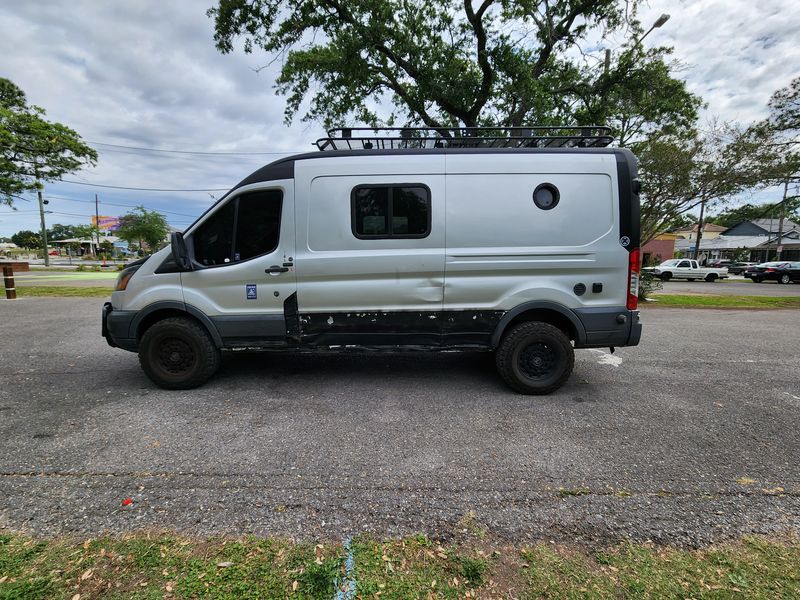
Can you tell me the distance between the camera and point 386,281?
4.11 m

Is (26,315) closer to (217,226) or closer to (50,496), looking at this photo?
(217,226)

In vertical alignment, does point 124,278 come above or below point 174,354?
above

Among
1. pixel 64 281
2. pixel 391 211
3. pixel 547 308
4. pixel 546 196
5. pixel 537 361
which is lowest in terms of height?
pixel 537 361

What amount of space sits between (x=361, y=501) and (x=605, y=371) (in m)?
4.03

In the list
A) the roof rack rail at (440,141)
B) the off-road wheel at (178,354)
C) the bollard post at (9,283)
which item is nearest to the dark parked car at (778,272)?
the roof rack rail at (440,141)

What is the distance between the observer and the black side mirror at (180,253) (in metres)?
4.04

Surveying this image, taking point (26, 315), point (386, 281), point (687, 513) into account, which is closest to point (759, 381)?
point (687, 513)

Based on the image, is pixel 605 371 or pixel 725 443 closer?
pixel 725 443

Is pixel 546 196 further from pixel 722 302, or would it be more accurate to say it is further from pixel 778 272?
pixel 778 272

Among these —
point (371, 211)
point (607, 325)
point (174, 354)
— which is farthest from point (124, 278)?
point (607, 325)

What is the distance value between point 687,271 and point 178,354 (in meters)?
32.5

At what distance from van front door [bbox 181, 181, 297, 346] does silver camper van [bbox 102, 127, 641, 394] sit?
0.01 metres

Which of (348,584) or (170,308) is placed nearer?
(348,584)

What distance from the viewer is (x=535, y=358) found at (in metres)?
4.23
